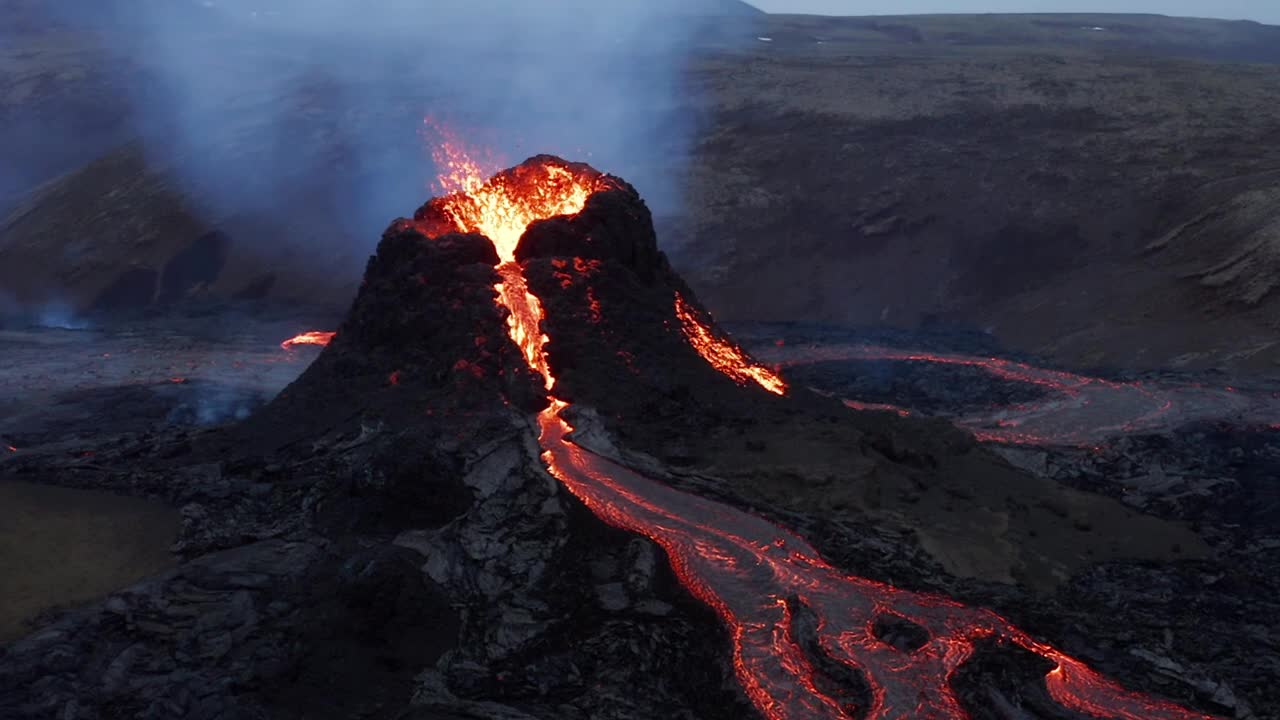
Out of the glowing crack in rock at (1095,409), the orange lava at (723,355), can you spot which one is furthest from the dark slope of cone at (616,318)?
the glowing crack in rock at (1095,409)

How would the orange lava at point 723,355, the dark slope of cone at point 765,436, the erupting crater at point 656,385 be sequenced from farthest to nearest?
the orange lava at point 723,355, the dark slope of cone at point 765,436, the erupting crater at point 656,385

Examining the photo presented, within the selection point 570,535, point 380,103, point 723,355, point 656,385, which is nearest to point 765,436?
point 656,385

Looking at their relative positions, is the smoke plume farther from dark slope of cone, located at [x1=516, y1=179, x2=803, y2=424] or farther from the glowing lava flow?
the glowing lava flow

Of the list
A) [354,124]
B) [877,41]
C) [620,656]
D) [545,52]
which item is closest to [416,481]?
[620,656]

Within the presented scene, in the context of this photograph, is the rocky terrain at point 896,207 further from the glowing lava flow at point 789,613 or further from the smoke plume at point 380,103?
the glowing lava flow at point 789,613

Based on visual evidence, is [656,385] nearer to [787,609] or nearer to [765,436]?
[765,436]

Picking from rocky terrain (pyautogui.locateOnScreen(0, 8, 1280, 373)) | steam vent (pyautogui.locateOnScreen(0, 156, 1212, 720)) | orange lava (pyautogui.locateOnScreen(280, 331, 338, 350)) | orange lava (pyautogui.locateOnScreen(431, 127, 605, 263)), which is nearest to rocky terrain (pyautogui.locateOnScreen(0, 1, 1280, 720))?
steam vent (pyautogui.locateOnScreen(0, 156, 1212, 720))

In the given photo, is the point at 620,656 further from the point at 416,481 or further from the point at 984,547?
the point at 984,547
